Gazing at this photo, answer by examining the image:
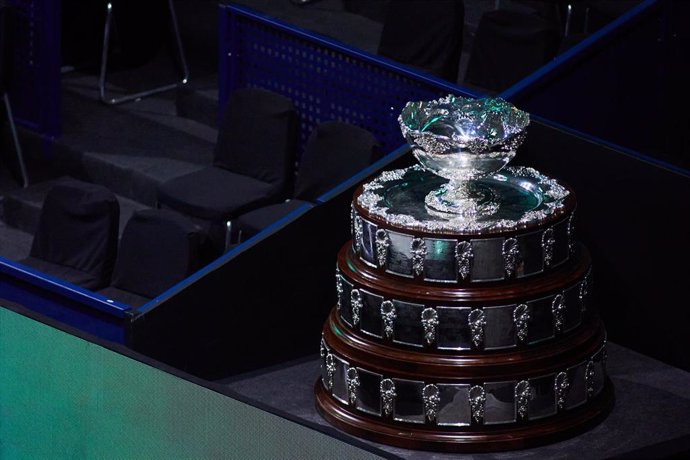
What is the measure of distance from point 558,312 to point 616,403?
1.81 feet

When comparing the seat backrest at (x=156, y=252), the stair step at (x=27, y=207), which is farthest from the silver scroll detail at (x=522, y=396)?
the stair step at (x=27, y=207)

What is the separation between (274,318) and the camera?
7488 mm

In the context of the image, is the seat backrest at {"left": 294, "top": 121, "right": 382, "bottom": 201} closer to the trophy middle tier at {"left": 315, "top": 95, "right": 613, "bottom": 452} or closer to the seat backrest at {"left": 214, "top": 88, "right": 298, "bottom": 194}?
the seat backrest at {"left": 214, "top": 88, "right": 298, "bottom": 194}

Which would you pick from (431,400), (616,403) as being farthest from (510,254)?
(616,403)

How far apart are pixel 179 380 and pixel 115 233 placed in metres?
3.30

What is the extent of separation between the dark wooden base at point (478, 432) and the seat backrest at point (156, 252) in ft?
4.12

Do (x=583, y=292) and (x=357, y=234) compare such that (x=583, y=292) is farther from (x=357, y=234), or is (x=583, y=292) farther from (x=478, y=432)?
(x=357, y=234)

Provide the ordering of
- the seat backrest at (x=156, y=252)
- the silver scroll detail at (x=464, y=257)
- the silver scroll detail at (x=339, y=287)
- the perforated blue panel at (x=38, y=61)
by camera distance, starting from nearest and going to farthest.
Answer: the silver scroll detail at (x=464, y=257)
the silver scroll detail at (x=339, y=287)
the seat backrest at (x=156, y=252)
the perforated blue panel at (x=38, y=61)

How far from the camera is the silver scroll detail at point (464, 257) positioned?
6561mm

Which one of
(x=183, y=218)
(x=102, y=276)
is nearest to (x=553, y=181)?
(x=183, y=218)

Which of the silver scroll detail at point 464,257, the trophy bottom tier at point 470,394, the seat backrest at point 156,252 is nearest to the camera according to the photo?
the silver scroll detail at point 464,257

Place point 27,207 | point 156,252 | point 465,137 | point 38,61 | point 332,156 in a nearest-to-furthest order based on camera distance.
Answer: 1. point 465,137
2. point 156,252
3. point 332,156
4. point 27,207
5. point 38,61

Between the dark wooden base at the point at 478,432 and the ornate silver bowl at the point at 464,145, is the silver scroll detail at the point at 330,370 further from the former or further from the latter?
the ornate silver bowl at the point at 464,145

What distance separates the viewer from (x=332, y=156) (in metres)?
8.48
